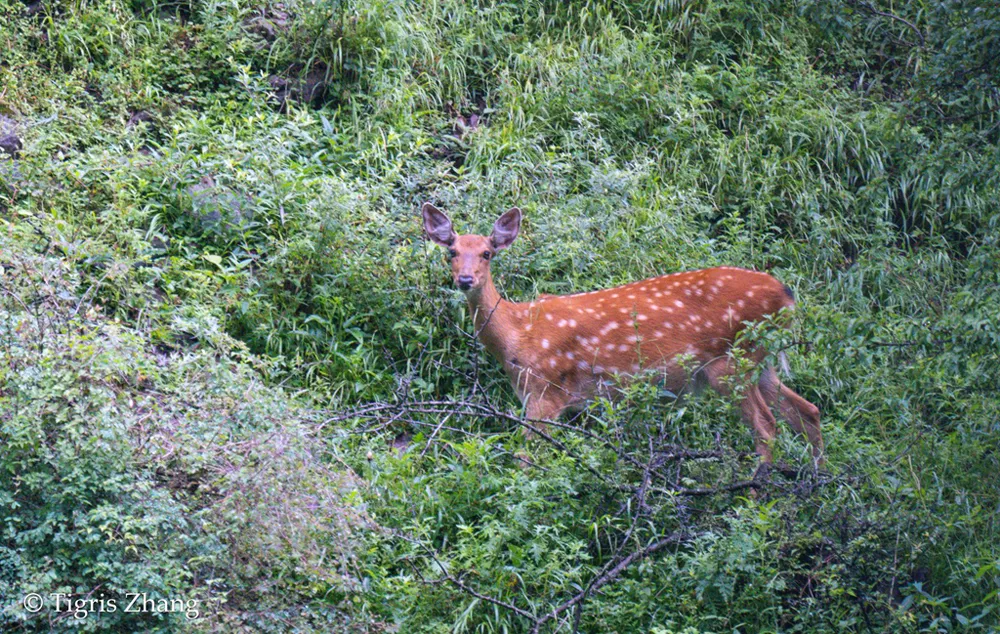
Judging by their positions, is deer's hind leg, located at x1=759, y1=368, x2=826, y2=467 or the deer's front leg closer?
the deer's front leg

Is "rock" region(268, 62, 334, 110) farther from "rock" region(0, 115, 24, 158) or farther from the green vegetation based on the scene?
"rock" region(0, 115, 24, 158)

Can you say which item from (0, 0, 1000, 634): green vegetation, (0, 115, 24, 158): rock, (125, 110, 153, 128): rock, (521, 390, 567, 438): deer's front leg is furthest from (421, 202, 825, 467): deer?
(0, 115, 24, 158): rock

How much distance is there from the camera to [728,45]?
10.4 meters

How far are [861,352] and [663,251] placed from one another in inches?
110

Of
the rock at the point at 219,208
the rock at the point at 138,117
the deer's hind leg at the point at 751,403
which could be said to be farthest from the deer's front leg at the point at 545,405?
the rock at the point at 138,117

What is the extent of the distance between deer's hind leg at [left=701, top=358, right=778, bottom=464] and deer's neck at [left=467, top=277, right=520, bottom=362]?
123cm

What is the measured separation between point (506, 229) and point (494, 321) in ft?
2.15

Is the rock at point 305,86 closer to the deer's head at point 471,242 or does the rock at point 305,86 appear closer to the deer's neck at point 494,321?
the deer's head at point 471,242

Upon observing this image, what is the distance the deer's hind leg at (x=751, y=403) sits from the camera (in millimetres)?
6891

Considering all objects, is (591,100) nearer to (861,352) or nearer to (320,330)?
(320,330)

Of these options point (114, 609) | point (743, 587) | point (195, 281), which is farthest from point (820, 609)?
point (195, 281)

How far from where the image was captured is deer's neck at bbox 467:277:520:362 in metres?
7.13

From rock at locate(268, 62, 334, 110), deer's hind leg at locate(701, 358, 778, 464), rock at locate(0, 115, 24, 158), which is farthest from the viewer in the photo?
rock at locate(268, 62, 334, 110)

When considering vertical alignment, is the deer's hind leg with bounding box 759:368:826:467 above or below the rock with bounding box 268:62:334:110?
below
